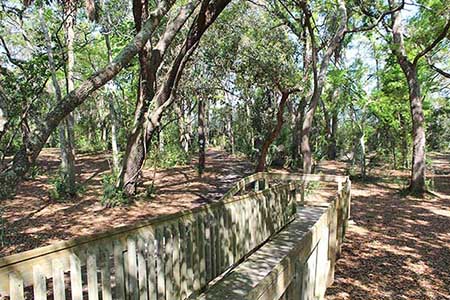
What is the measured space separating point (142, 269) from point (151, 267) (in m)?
0.09

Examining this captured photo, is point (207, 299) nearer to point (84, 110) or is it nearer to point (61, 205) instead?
point (61, 205)

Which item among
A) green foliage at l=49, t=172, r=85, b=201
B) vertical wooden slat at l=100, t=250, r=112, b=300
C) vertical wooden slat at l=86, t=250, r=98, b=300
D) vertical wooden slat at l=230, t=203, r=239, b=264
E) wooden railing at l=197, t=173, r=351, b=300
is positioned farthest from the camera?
green foliage at l=49, t=172, r=85, b=201

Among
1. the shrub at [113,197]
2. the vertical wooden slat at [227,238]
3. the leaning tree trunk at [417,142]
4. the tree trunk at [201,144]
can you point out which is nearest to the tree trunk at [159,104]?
the shrub at [113,197]

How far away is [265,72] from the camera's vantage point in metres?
9.98

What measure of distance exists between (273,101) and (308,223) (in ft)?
32.9

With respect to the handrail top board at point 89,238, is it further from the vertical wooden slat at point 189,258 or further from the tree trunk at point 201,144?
the tree trunk at point 201,144

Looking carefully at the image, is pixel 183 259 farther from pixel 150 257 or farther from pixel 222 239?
pixel 222 239

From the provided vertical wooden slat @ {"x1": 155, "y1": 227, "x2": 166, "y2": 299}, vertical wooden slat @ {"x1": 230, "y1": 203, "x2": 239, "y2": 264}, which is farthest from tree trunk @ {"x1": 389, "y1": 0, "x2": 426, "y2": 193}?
vertical wooden slat @ {"x1": 155, "y1": 227, "x2": 166, "y2": 299}

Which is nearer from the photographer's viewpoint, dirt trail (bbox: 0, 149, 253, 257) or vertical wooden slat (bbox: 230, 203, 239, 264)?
vertical wooden slat (bbox: 230, 203, 239, 264)

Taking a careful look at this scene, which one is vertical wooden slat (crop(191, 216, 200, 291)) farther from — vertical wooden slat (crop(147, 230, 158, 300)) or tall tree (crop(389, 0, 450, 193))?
tall tree (crop(389, 0, 450, 193))

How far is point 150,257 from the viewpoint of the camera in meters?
2.55

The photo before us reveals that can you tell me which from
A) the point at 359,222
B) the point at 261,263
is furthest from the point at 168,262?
the point at 359,222

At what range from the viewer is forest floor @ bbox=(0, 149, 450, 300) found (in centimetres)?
439

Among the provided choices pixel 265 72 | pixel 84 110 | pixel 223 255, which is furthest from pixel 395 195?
pixel 84 110
